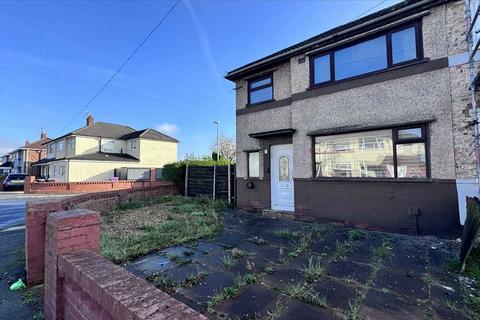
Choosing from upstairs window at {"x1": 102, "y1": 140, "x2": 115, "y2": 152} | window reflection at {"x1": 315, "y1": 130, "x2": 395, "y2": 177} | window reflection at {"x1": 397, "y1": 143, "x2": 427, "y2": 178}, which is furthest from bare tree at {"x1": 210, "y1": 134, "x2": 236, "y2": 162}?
window reflection at {"x1": 397, "y1": 143, "x2": 427, "y2": 178}

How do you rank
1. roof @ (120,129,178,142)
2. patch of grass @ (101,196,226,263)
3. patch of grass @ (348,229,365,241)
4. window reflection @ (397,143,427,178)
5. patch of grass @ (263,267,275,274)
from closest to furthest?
patch of grass @ (263,267,275,274) → patch of grass @ (101,196,226,263) → patch of grass @ (348,229,365,241) → window reflection @ (397,143,427,178) → roof @ (120,129,178,142)

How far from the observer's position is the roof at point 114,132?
3081 cm

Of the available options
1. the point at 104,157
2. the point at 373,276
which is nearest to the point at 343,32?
the point at 373,276

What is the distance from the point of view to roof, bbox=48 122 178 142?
30808 millimetres

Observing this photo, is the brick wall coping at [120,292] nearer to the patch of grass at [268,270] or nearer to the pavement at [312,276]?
the pavement at [312,276]

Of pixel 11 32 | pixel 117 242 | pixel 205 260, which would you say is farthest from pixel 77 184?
pixel 205 260

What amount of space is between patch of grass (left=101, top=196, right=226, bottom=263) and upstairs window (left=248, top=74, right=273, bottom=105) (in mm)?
4838

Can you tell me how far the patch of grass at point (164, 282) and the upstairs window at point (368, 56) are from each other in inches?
282

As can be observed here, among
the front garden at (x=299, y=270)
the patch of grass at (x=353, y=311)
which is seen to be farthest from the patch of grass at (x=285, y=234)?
the patch of grass at (x=353, y=311)

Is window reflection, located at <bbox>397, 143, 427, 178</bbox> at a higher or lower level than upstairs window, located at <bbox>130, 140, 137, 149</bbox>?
lower

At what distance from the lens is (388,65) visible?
6590 mm

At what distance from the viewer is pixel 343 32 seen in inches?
283

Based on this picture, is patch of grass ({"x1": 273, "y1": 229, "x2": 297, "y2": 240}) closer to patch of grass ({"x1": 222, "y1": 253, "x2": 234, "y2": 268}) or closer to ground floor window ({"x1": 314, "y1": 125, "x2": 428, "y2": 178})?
patch of grass ({"x1": 222, "y1": 253, "x2": 234, "y2": 268})

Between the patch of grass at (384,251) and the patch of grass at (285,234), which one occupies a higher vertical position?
the patch of grass at (285,234)
